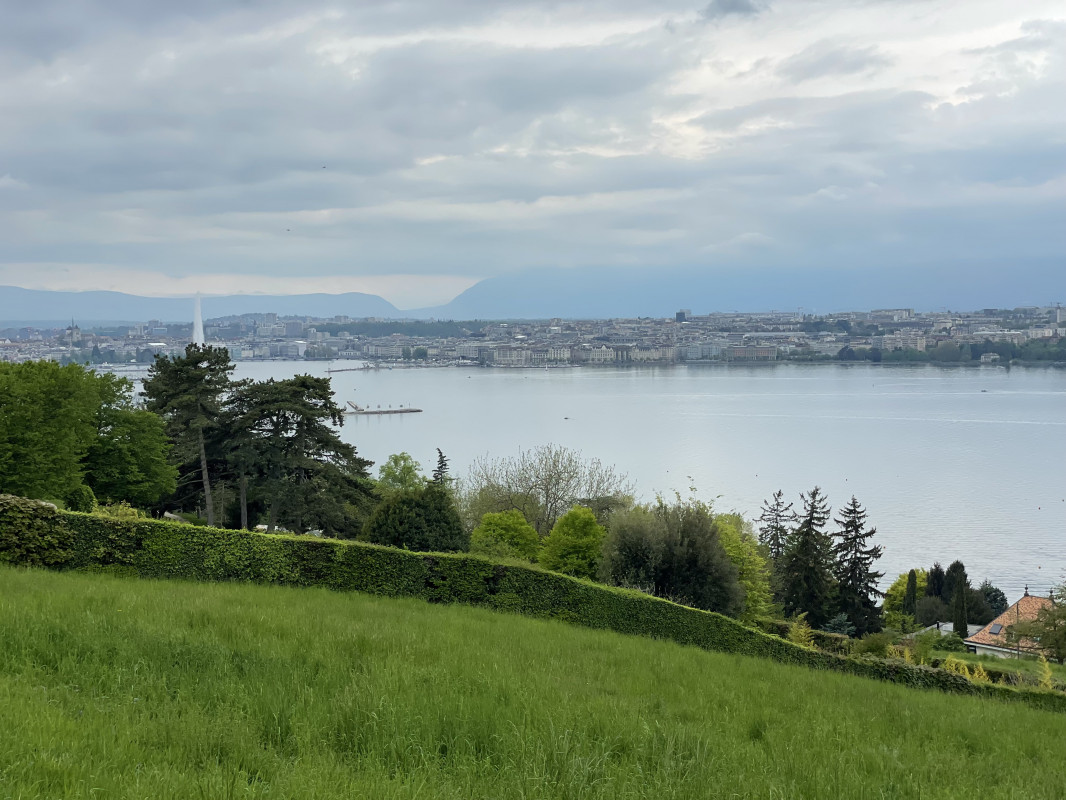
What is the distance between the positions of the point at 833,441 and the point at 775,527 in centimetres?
2998

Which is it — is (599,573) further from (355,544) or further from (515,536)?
(355,544)

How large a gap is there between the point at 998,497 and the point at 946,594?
18325 mm

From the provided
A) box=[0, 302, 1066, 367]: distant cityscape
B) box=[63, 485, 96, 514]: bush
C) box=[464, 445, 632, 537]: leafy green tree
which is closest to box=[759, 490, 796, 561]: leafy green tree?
box=[464, 445, 632, 537]: leafy green tree

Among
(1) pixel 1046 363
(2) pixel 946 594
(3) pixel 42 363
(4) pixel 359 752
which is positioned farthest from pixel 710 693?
(1) pixel 1046 363

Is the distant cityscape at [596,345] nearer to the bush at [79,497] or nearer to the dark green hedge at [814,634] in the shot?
the bush at [79,497]

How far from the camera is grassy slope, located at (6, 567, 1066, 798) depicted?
3.30m

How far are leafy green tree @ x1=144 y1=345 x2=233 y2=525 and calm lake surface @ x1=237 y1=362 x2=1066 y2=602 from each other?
29562mm

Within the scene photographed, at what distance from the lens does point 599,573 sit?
18094mm

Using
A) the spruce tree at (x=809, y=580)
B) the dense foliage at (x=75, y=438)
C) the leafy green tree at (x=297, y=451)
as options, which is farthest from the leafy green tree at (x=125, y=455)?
the spruce tree at (x=809, y=580)

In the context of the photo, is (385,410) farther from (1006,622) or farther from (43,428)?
(43,428)

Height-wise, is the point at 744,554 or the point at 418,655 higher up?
the point at 418,655

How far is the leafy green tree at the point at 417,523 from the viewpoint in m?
Result: 17.3

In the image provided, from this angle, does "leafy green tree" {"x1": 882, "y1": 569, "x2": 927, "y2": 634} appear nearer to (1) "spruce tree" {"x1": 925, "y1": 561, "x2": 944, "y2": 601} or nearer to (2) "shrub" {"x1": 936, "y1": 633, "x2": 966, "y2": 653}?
(1) "spruce tree" {"x1": 925, "y1": 561, "x2": 944, "y2": 601}

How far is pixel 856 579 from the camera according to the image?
1353 inches
